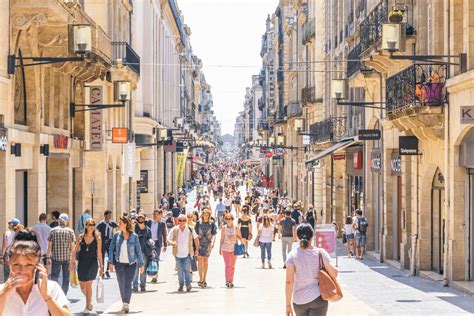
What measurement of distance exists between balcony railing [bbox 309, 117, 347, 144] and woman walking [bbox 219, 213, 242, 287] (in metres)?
18.9

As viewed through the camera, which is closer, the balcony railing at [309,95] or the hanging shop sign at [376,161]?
the hanging shop sign at [376,161]

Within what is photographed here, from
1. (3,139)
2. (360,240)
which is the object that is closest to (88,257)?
(3,139)

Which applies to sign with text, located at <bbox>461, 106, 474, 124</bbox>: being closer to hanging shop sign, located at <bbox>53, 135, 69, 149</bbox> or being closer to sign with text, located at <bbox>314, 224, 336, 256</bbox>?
sign with text, located at <bbox>314, 224, 336, 256</bbox>

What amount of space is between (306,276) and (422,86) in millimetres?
12008

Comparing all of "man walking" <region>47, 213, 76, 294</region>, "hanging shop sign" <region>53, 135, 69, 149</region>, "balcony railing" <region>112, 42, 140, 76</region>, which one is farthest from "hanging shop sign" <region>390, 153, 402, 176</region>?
"man walking" <region>47, 213, 76, 294</region>

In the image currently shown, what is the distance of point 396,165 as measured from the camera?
25547 millimetres

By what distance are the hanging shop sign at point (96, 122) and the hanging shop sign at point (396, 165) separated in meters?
8.68

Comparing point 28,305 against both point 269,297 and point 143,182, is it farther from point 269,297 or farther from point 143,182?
point 143,182

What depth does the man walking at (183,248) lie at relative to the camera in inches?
680

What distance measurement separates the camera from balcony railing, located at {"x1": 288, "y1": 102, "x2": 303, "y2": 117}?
59041mm

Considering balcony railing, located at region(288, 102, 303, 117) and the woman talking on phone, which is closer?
the woman talking on phone

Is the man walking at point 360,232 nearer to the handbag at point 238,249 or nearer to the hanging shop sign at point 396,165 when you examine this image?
the hanging shop sign at point 396,165

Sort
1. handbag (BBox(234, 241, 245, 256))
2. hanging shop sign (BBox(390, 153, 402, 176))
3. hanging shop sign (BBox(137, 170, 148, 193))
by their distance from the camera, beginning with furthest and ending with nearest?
1. hanging shop sign (BBox(137, 170, 148, 193))
2. hanging shop sign (BBox(390, 153, 402, 176))
3. handbag (BBox(234, 241, 245, 256))

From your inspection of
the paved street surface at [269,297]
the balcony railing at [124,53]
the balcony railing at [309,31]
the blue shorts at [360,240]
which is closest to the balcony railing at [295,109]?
the balcony railing at [309,31]
